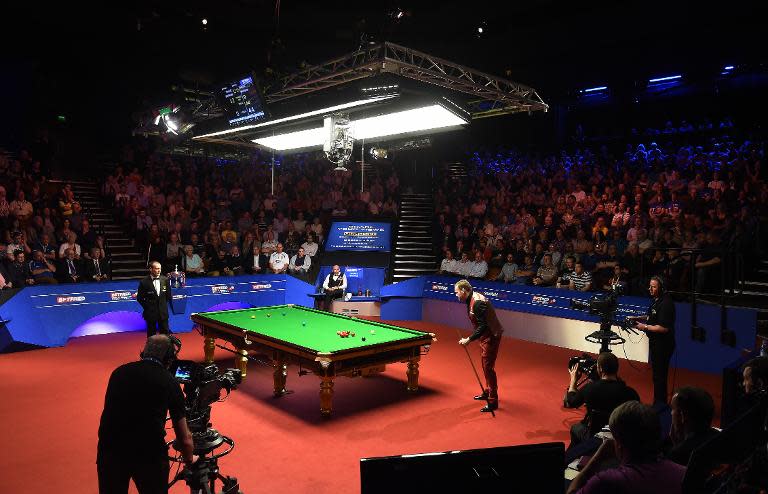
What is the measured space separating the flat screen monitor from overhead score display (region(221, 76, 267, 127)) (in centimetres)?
969

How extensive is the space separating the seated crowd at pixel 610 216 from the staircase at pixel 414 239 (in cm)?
37

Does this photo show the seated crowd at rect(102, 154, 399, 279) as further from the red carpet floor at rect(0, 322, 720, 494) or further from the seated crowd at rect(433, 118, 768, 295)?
the red carpet floor at rect(0, 322, 720, 494)

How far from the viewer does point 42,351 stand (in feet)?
32.1

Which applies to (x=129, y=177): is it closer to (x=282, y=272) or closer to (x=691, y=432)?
(x=282, y=272)

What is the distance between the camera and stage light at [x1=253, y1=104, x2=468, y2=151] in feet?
28.3

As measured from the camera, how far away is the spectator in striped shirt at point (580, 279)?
1077 centimetres

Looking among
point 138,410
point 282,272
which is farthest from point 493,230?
point 138,410

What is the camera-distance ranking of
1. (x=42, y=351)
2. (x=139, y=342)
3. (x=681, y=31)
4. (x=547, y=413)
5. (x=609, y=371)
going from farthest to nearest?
1. (x=681, y=31)
2. (x=139, y=342)
3. (x=42, y=351)
4. (x=547, y=413)
5. (x=609, y=371)

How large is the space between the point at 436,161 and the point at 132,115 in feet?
34.6

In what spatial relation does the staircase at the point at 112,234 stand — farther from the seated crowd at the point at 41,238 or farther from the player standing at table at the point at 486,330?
the player standing at table at the point at 486,330

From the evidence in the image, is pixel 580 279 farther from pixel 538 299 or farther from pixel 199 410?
pixel 199 410

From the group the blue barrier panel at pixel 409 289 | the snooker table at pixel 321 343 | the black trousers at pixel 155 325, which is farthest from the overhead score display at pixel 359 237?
the black trousers at pixel 155 325

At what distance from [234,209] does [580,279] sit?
10.1 m

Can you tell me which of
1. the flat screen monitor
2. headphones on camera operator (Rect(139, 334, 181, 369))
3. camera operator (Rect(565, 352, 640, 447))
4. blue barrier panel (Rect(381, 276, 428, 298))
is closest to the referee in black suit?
blue barrier panel (Rect(381, 276, 428, 298))
